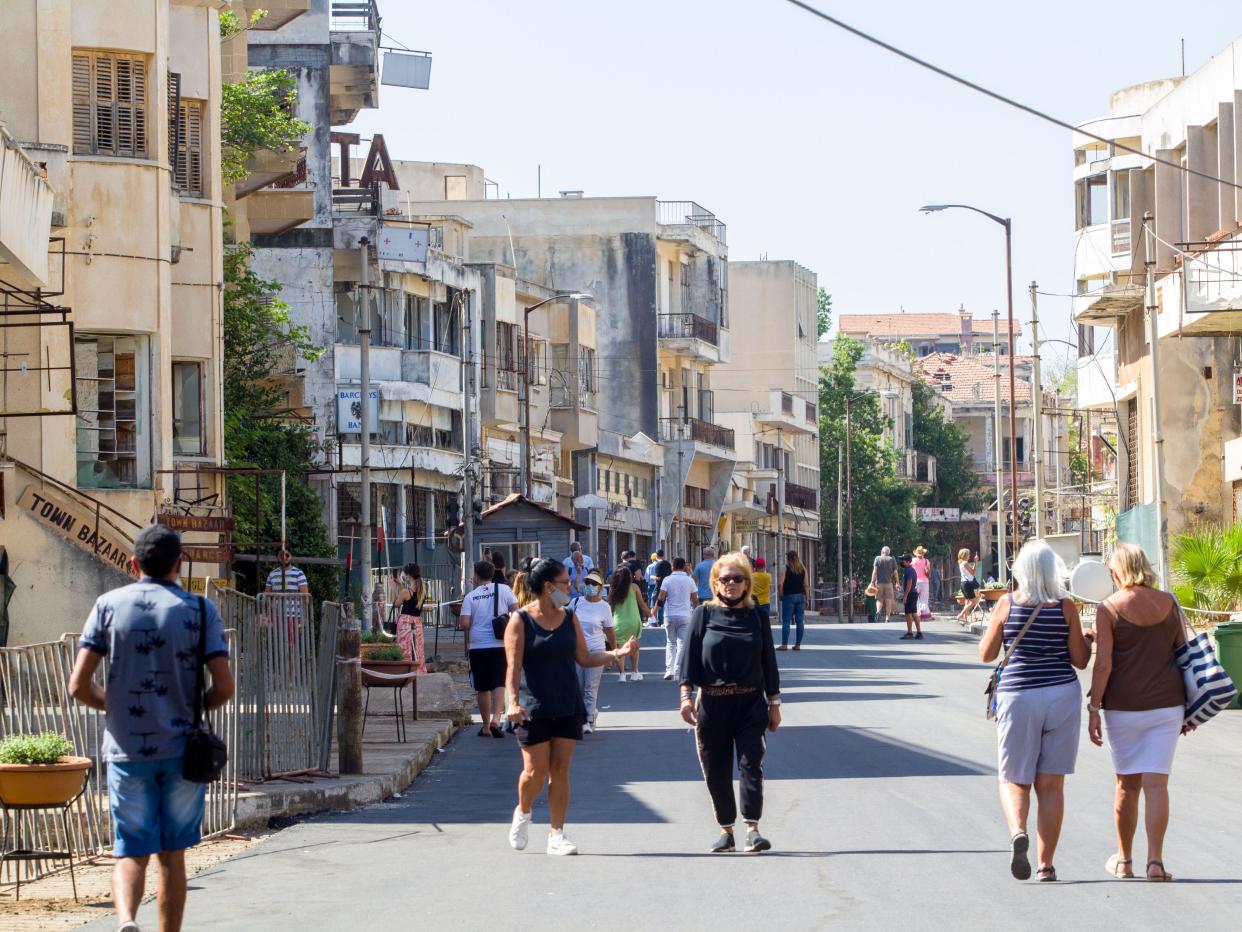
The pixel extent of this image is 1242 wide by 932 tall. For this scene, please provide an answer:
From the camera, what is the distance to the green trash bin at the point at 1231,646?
24.6 meters

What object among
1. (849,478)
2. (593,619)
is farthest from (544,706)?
(849,478)

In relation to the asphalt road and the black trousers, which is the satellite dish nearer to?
the asphalt road

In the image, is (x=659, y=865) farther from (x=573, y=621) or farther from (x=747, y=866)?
(x=573, y=621)

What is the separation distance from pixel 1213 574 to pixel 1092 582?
16922mm

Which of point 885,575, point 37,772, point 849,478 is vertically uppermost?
point 849,478

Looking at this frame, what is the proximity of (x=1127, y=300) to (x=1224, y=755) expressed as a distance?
2911cm

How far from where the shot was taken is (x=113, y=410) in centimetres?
2706

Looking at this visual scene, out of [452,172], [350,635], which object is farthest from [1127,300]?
[452,172]

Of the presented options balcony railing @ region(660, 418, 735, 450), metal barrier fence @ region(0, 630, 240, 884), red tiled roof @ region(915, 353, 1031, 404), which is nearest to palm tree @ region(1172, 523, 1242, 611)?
metal barrier fence @ region(0, 630, 240, 884)

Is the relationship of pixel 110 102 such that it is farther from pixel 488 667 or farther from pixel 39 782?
pixel 39 782

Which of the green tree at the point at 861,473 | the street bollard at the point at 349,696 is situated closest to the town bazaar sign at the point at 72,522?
the street bollard at the point at 349,696

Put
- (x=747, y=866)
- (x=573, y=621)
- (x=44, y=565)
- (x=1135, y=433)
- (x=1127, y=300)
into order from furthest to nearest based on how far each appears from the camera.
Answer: (x=1135, y=433)
(x=1127, y=300)
(x=44, y=565)
(x=573, y=621)
(x=747, y=866)

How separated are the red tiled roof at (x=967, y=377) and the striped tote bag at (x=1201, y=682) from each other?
5060 inches

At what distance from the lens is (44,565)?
25.2 m
